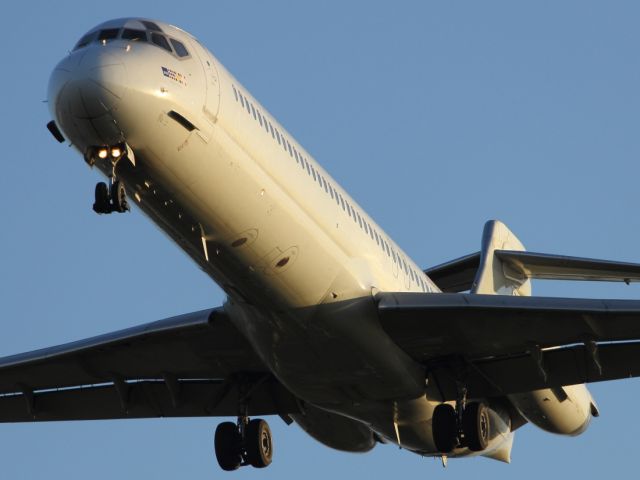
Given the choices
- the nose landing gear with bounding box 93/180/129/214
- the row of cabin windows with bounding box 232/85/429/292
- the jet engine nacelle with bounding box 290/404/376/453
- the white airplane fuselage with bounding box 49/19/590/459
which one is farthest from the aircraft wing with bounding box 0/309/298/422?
the nose landing gear with bounding box 93/180/129/214

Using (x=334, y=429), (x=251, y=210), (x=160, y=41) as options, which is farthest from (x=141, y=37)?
(x=334, y=429)

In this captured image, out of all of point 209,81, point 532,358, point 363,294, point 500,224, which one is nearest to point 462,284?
point 500,224

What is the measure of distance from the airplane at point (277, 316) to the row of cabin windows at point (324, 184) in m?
0.06

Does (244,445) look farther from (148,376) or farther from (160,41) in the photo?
(160,41)

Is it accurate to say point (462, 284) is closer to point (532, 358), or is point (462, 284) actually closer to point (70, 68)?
point (532, 358)

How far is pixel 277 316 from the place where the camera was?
25.8 m

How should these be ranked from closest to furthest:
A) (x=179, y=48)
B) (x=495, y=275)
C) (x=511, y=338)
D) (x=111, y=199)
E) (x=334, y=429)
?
1. (x=111, y=199)
2. (x=179, y=48)
3. (x=511, y=338)
4. (x=334, y=429)
5. (x=495, y=275)

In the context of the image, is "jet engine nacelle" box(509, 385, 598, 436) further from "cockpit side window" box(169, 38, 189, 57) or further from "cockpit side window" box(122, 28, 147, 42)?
"cockpit side window" box(122, 28, 147, 42)

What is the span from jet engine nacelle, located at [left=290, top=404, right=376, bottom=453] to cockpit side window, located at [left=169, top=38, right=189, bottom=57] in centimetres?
954

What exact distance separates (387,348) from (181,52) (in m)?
Result: 6.90

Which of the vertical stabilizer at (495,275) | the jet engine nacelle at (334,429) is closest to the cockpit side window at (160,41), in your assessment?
the jet engine nacelle at (334,429)

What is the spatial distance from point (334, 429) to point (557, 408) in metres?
4.71

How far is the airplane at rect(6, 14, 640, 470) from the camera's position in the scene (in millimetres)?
23469

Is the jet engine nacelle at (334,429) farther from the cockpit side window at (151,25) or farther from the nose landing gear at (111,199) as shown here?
the cockpit side window at (151,25)
